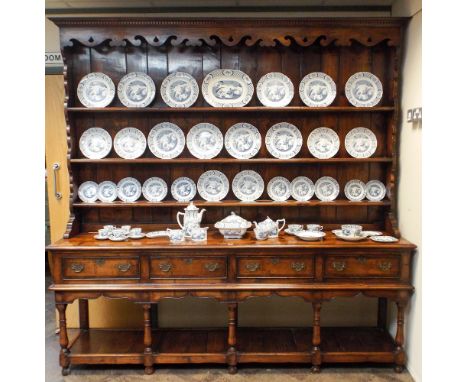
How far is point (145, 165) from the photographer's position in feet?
9.91

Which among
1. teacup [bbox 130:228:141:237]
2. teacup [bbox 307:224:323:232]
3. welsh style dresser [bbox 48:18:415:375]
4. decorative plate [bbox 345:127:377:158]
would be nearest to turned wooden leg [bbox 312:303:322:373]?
welsh style dresser [bbox 48:18:415:375]

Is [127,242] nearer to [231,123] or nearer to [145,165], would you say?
[145,165]

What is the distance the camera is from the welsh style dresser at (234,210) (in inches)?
102

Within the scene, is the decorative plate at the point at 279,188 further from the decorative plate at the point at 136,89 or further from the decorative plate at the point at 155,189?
the decorative plate at the point at 136,89

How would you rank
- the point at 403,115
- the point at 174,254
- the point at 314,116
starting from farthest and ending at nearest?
the point at 314,116, the point at 403,115, the point at 174,254

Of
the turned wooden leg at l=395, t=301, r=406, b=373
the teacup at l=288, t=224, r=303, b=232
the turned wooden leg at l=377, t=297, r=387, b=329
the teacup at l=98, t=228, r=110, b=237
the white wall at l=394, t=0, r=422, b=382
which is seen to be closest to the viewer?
the white wall at l=394, t=0, r=422, b=382

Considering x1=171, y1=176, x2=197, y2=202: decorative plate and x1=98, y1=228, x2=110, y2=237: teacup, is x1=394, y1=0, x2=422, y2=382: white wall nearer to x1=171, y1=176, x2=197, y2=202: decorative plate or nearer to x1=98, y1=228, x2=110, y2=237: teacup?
x1=171, y1=176, x2=197, y2=202: decorative plate

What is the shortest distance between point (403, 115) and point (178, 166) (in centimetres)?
167

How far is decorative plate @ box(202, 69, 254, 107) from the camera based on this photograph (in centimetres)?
290

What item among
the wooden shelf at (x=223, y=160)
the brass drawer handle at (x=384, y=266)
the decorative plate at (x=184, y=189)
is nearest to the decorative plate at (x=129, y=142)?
the wooden shelf at (x=223, y=160)

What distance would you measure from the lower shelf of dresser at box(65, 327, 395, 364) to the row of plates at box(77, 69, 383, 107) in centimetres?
172

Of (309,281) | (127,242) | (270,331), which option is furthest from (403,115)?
(127,242)

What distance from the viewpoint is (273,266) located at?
8.52 feet

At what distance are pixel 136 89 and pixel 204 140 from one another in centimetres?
62
